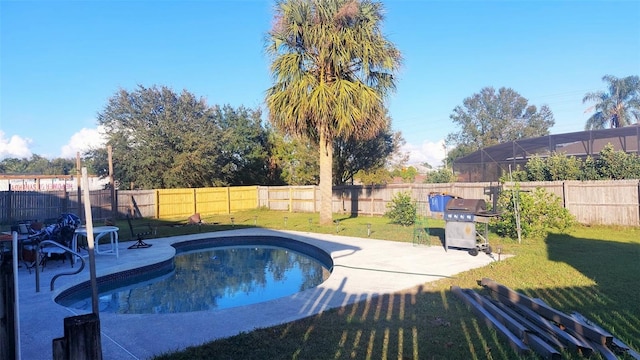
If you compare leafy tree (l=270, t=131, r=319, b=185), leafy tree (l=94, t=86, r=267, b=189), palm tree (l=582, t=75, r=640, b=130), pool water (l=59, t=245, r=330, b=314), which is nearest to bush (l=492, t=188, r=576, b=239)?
pool water (l=59, t=245, r=330, b=314)

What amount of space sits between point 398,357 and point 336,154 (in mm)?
21629

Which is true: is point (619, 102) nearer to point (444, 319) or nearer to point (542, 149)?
point (542, 149)

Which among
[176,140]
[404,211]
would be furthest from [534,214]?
[176,140]

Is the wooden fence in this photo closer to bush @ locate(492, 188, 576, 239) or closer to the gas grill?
bush @ locate(492, 188, 576, 239)

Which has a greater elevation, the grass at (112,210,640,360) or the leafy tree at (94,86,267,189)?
the leafy tree at (94,86,267,189)

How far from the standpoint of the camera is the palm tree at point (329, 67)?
14.2 metres

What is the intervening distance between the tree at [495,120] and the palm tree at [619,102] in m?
14.0

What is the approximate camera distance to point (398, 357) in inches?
146

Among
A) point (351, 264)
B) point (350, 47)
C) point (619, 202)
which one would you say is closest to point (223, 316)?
point (351, 264)

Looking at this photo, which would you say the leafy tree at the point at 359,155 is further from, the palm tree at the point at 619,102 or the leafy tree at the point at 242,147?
the palm tree at the point at 619,102

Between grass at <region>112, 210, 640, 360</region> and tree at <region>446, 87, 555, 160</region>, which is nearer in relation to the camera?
grass at <region>112, 210, 640, 360</region>

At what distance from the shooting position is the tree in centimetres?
4878

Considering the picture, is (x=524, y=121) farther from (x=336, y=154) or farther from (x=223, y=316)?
(x=223, y=316)

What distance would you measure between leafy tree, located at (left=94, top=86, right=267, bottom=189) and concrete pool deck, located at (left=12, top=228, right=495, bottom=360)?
56.1ft
